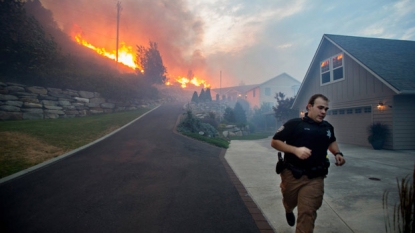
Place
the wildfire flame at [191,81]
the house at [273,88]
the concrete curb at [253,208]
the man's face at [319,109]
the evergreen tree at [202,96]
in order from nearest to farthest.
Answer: the man's face at [319,109], the concrete curb at [253,208], the evergreen tree at [202,96], the house at [273,88], the wildfire flame at [191,81]

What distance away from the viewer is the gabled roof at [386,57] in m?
10.0

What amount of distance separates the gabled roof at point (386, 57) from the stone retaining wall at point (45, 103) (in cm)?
1918

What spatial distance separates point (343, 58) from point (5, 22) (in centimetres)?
2190

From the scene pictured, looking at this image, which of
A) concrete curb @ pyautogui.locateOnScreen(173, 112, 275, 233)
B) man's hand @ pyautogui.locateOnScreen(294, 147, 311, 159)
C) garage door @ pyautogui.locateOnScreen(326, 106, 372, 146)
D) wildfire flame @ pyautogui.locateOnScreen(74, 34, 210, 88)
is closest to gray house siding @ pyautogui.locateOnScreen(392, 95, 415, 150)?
garage door @ pyautogui.locateOnScreen(326, 106, 372, 146)

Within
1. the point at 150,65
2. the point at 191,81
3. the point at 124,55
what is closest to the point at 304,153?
the point at 150,65

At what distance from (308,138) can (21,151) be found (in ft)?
28.2

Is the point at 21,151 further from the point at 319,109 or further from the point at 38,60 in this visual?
the point at 38,60

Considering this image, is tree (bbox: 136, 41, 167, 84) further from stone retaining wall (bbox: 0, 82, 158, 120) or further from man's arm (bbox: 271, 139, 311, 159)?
man's arm (bbox: 271, 139, 311, 159)

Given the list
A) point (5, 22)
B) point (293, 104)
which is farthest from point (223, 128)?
point (5, 22)

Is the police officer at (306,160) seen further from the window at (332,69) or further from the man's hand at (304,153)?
the window at (332,69)

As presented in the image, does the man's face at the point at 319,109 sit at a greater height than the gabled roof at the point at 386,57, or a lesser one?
lesser

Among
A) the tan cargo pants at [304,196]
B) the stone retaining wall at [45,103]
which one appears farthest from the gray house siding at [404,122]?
the stone retaining wall at [45,103]

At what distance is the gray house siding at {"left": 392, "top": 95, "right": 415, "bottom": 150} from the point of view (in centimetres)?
1038

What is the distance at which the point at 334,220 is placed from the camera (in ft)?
11.4
